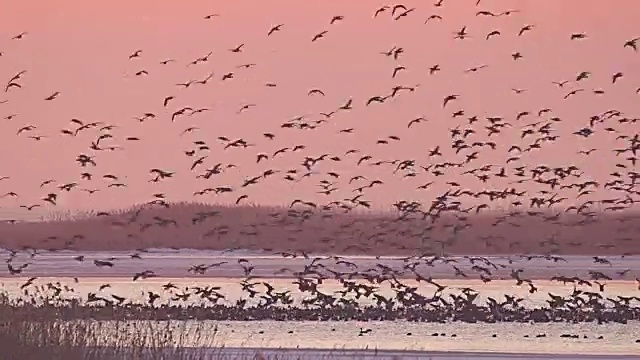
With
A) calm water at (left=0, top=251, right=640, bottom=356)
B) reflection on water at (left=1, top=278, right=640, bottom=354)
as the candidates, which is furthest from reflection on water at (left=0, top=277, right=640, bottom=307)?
reflection on water at (left=1, top=278, right=640, bottom=354)

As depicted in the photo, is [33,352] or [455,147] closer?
[33,352]

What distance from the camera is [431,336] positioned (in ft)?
80.2

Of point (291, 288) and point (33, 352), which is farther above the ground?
point (291, 288)

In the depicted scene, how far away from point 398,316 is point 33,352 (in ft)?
59.4

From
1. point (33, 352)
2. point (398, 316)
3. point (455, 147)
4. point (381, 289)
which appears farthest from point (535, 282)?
point (33, 352)

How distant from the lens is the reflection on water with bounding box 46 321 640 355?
70.6 feet

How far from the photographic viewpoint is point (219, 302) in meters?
34.0

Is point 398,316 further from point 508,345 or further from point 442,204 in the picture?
point 508,345

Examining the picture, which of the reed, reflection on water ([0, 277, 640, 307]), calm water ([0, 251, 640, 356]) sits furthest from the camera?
reflection on water ([0, 277, 640, 307])

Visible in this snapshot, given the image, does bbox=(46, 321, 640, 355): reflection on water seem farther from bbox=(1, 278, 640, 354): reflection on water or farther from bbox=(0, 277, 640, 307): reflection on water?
bbox=(0, 277, 640, 307): reflection on water

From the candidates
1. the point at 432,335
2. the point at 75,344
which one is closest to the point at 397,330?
the point at 432,335

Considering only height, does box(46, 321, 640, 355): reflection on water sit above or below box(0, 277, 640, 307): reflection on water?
below

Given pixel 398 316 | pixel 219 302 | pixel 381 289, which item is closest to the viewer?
pixel 398 316

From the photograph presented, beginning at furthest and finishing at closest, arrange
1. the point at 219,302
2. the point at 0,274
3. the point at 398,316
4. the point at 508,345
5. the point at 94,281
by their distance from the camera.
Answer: the point at 0,274 → the point at 94,281 → the point at 219,302 → the point at 398,316 → the point at 508,345
